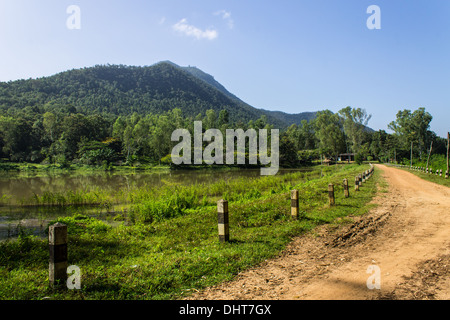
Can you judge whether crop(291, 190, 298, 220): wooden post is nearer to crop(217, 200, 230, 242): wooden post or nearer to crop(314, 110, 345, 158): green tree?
crop(217, 200, 230, 242): wooden post

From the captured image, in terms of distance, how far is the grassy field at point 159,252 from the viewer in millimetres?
4184

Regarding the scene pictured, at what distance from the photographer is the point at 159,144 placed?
68375mm

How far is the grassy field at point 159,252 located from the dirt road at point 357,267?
17.6 inches

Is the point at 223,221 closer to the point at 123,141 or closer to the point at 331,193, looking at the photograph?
the point at 331,193

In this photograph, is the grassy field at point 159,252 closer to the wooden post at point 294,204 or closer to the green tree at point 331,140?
the wooden post at point 294,204

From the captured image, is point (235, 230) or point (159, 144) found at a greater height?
point (159, 144)

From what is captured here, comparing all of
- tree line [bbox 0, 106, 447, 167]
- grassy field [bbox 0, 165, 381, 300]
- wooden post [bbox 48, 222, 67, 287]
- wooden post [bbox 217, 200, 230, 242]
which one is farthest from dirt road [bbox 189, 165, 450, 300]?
Result: tree line [bbox 0, 106, 447, 167]

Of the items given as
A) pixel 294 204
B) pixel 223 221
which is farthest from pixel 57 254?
pixel 294 204

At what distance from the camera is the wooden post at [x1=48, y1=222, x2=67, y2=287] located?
13.3 ft

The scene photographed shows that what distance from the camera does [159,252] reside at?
611 cm

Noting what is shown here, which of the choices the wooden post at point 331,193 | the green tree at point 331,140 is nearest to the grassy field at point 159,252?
the wooden post at point 331,193
